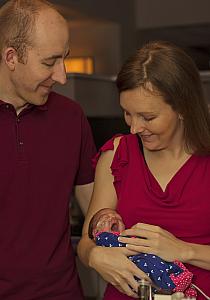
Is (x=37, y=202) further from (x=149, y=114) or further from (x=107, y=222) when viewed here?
(x=149, y=114)

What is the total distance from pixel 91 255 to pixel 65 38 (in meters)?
0.57

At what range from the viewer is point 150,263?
1.64 meters

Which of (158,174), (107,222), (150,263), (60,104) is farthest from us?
(60,104)

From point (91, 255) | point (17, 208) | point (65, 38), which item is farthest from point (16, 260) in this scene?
point (65, 38)

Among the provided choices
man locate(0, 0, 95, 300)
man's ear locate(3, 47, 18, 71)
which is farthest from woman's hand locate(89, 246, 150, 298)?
man's ear locate(3, 47, 18, 71)

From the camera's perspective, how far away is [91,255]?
174cm

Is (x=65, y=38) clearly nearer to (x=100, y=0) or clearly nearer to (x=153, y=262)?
(x=153, y=262)

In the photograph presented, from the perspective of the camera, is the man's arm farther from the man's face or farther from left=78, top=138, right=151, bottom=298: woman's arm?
the man's face

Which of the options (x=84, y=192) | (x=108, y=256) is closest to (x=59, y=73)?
(x=84, y=192)

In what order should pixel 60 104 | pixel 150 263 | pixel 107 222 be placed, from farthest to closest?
pixel 60 104 < pixel 107 222 < pixel 150 263

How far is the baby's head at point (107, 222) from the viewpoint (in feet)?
5.72

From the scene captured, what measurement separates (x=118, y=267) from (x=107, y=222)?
12cm

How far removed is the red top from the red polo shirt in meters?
0.17

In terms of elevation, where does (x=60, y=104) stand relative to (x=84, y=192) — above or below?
above
